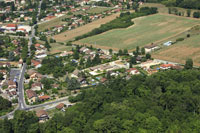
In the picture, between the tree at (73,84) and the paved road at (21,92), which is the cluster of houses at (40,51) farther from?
the tree at (73,84)

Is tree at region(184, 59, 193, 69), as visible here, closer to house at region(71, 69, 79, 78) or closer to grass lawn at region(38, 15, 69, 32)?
house at region(71, 69, 79, 78)

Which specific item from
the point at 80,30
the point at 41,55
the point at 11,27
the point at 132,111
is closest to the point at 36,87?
the point at 41,55

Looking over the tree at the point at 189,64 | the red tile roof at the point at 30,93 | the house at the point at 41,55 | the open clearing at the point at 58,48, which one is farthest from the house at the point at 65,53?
the tree at the point at 189,64

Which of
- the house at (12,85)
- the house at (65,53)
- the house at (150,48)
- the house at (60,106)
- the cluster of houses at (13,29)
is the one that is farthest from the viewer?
the cluster of houses at (13,29)

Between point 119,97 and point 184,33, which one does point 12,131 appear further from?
point 184,33

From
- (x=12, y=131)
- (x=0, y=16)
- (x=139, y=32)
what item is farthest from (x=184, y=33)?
(x=0, y=16)

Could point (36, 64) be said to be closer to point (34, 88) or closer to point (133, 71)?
point (34, 88)

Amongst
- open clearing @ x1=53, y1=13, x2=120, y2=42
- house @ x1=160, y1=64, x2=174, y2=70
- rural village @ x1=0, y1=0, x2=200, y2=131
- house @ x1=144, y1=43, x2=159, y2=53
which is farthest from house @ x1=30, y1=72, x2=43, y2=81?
open clearing @ x1=53, y1=13, x2=120, y2=42
